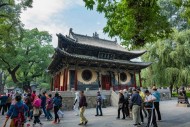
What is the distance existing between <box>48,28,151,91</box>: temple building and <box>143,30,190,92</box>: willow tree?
2053 mm

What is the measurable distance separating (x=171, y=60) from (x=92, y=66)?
11.4m

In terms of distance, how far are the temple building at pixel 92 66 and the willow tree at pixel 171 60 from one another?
2053 millimetres

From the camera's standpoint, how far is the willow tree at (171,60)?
90.5 feet

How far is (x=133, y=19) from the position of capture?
7523mm

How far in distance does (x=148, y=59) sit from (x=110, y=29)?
2306 centimetres

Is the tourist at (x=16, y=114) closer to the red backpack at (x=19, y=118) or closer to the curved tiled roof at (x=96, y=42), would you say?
the red backpack at (x=19, y=118)

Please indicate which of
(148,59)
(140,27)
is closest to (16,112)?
(140,27)

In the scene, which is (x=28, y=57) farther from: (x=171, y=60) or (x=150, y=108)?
(x=150, y=108)

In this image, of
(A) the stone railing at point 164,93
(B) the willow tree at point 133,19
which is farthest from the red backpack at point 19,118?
(A) the stone railing at point 164,93

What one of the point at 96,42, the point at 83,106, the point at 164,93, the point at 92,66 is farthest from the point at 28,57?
the point at 83,106

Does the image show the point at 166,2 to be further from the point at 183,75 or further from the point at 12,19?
the point at 12,19

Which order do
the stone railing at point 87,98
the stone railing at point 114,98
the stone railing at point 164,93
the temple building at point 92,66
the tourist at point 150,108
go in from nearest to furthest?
the tourist at point 150,108
the stone railing at point 87,98
the stone railing at point 114,98
the temple building at point 92,66
the stone railing at point 164,93

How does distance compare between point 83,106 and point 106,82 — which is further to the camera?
point 106,82

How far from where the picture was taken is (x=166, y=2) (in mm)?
42781
